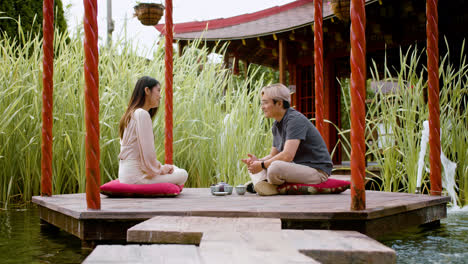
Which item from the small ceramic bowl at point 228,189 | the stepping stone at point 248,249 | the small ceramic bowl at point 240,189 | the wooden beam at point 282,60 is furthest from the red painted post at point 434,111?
the wooden beam at point 282,60

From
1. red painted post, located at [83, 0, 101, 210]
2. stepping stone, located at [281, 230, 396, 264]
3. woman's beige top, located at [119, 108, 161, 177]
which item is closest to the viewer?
stepping stone, located at [281, 230, 396, 264]

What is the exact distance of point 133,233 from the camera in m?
2.09

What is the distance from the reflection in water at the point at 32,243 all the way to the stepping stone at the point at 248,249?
118 cm

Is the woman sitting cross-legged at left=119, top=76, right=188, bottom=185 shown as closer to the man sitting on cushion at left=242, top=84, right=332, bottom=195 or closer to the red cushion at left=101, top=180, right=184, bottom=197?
the red cushion at left=101, top=180, right=184, bottom=197

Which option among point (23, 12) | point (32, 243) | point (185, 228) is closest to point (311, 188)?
point (185, 228)

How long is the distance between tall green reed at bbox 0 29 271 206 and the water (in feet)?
1.99

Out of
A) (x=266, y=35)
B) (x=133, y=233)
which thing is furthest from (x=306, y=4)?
(x=133, y=233)

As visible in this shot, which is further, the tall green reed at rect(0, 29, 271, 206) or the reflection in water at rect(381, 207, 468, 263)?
the tall green reed at rect(0, 29, 271, 206)

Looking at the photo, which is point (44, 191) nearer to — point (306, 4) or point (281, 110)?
point (281, 110)

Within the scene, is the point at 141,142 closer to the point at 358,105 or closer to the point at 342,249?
the point at 358,105

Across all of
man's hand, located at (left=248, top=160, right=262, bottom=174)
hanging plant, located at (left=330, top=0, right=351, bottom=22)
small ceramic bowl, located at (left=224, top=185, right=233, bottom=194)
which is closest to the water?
man's hand, located at (left=248, top=160, right=262, bottom=174)

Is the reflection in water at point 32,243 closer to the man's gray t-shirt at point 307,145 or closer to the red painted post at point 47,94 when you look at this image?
the red painted post at point 47,94

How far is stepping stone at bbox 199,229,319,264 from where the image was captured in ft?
4.89

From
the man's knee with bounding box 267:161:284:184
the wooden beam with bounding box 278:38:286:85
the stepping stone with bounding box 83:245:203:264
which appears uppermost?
the wooden beam with bounding box 278:38:286:85
